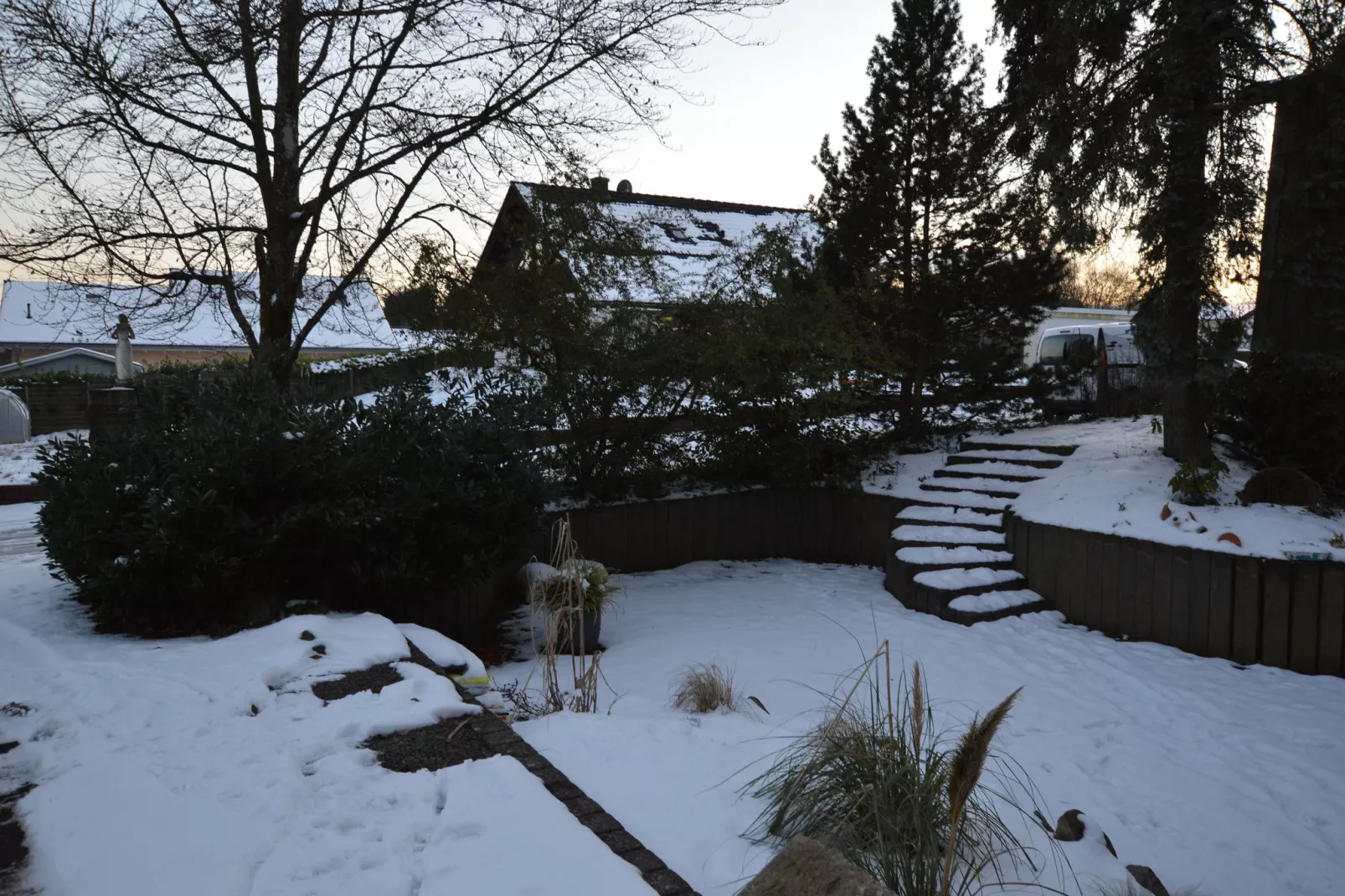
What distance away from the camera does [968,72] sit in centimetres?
912

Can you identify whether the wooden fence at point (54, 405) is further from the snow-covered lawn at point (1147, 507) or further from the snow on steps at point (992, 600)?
the snow-covered lawn at point (1147, 507)

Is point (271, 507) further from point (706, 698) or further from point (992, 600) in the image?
point (992, 600)

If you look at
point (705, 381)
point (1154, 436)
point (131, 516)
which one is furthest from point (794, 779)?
point (1154, 436)

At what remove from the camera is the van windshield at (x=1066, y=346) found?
1263 centimetres

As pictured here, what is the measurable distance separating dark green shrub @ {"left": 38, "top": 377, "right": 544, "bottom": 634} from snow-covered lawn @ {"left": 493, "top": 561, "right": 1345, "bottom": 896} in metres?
1.04

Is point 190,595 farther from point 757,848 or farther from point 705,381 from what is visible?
point 705,381

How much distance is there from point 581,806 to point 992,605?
4.80m

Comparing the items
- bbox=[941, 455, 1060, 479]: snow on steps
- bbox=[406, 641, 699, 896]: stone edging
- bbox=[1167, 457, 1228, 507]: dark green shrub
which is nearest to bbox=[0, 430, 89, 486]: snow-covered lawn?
bbox=[406, 641, 699, 896]: stone edging

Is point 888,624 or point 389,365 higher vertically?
point 389,365

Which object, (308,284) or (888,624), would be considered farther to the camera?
(308,284)

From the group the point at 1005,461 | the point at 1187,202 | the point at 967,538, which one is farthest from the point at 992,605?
the point at 1187,202

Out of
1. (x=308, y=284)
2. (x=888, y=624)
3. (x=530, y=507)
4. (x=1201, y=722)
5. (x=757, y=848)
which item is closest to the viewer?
(x=757, y=848)

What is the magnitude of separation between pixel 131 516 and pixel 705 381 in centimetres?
482

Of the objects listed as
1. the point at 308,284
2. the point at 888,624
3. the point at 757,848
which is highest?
the point at 308,284
